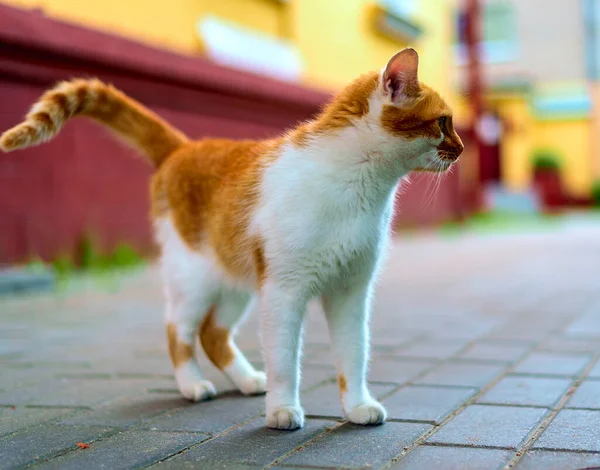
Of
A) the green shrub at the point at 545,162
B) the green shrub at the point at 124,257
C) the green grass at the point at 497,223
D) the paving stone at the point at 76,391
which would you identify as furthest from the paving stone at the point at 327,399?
the green shrub at the point at 545,162

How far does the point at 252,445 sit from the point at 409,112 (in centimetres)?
114

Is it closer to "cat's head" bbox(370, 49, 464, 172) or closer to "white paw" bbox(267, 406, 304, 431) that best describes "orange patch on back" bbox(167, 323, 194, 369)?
"white paw" bbox(267, 406, 304, 431)

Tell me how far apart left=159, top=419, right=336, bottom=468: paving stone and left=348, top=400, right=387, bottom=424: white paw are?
8 cm

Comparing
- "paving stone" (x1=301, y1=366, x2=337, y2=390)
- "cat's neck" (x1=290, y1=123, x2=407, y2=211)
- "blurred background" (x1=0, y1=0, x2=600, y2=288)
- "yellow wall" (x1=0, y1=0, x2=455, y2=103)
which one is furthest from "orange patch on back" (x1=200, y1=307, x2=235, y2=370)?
"yellow wall" (x1=0, y1=0, x2=455, y2=103)

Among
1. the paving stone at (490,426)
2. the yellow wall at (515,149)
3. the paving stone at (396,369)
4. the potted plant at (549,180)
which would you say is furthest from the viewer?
the yellow wall at (515,149)

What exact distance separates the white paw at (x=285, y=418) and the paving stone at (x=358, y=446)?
0.37 feet

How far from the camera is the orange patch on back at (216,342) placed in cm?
339

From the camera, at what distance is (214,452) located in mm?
2500

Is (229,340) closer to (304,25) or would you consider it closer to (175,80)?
(175,80)

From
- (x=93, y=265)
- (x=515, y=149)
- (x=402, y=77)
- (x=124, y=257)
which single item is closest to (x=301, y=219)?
(x=402, y=77)

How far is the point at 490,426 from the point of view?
2730 millimetres

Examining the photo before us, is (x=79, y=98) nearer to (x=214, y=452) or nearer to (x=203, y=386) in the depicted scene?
(x=203, y=386)

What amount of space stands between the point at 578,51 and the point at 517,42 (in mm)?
1893

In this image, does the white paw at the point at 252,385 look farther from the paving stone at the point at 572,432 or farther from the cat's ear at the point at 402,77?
the cat's ear at the point at 402,77
